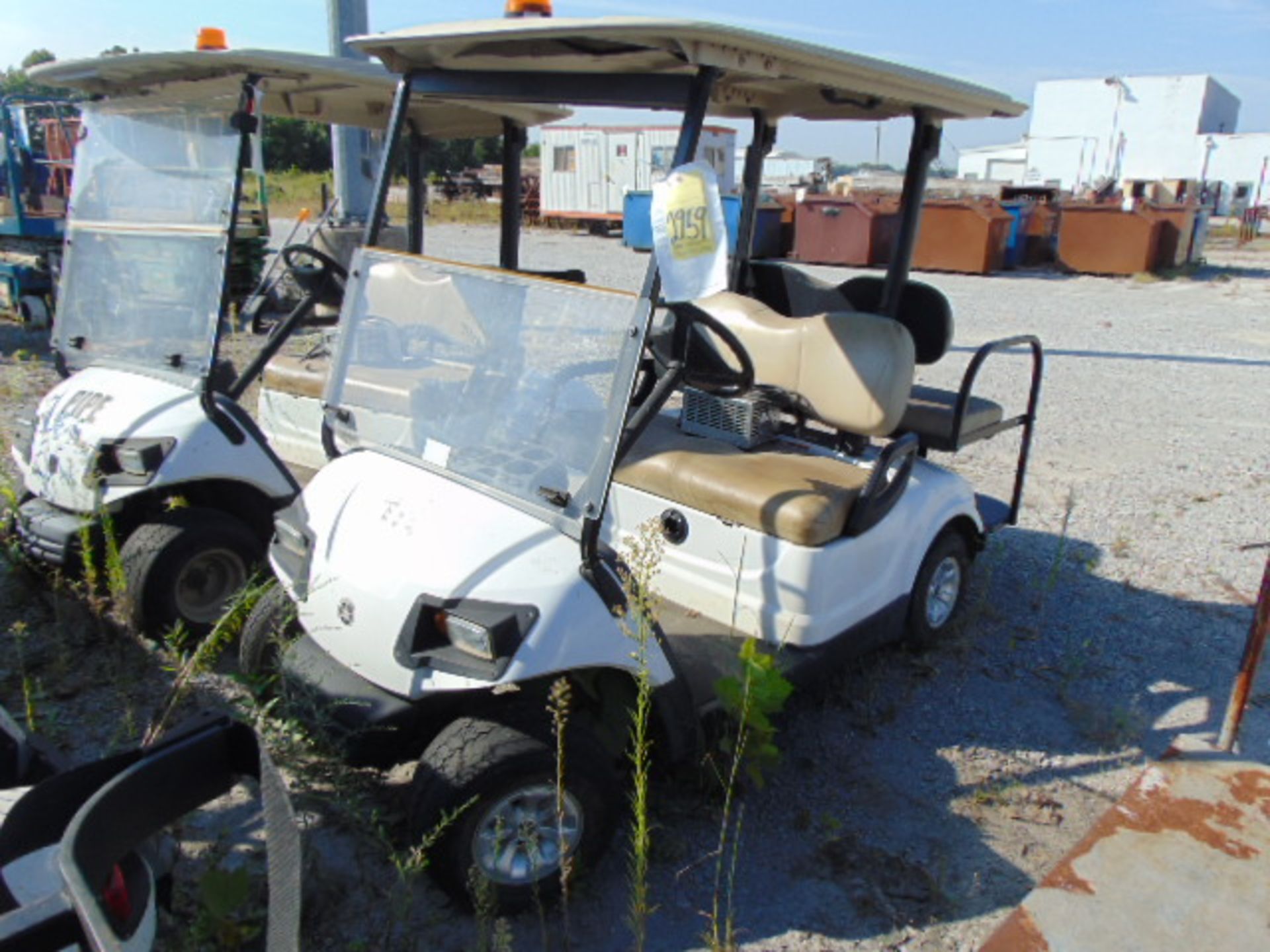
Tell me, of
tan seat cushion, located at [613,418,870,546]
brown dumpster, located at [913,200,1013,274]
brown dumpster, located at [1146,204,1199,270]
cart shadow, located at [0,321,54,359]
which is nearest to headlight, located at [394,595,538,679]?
tan seat cushion, located at [613,418,870,546]

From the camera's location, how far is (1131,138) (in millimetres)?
51844

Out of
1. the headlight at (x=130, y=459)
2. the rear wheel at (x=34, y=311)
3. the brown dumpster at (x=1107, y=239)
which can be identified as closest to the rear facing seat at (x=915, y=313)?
the headlight at (x=130, y=459)

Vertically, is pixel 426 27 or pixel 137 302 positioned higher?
pixel 426 27

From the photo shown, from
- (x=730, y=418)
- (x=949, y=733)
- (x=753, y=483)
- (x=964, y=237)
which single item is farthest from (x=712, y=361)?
(x=964, y=237)

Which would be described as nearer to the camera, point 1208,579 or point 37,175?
point 1208,579

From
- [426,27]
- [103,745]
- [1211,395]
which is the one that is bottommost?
[103,745]

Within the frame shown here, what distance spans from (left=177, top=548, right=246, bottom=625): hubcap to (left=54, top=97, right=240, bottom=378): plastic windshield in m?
0.66

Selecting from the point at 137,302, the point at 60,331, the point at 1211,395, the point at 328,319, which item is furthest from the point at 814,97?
the point at 1211,395

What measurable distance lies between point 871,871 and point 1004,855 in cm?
40

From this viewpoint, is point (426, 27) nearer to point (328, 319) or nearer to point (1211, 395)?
point (328, 319)

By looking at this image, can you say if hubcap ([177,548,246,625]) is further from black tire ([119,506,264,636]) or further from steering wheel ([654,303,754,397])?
steering wheel ([654,303,754,397])

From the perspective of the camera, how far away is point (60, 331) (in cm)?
396

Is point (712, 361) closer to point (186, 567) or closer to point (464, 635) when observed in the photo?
point (464, 635)

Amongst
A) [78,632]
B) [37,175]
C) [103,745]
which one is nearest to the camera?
[103,745]
